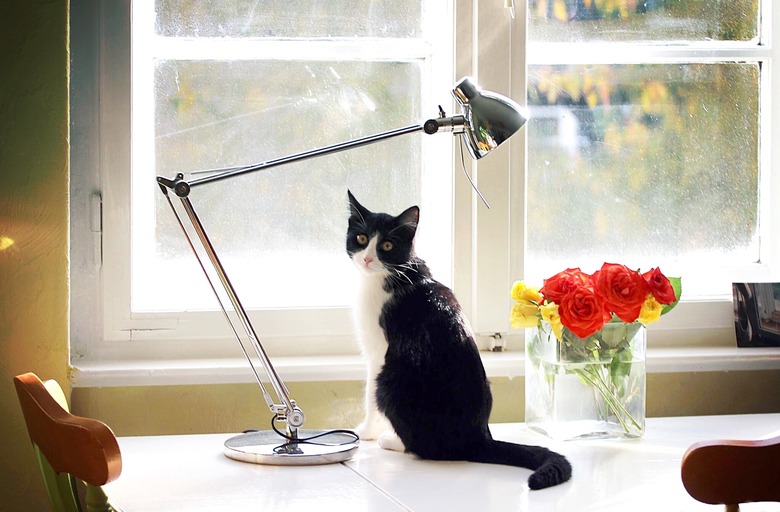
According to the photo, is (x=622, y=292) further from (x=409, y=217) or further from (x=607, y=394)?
(x=409, y=217)

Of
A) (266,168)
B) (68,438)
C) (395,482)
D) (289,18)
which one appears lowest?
(395,482)

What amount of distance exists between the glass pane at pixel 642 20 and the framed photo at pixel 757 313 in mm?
533

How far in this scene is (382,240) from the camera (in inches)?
59.7

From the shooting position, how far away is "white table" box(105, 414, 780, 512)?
119 centimetres

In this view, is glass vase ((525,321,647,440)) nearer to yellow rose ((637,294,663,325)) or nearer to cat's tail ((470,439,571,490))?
yellow rose ((637,294,663,325))

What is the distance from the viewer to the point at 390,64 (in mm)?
1866

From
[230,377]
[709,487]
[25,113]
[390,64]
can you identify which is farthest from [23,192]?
[709,487]

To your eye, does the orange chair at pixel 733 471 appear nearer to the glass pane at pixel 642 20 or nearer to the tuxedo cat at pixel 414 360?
the tuxedo cat at pixel 414 360

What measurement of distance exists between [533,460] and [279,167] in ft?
2.59

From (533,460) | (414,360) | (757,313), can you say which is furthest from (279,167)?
(757,313)

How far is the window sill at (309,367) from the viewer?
1.65 metres

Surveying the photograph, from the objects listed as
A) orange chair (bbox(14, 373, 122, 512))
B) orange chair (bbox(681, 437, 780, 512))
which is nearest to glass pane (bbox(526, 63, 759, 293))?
orange chair (bbox(681, 437, 780, 512))

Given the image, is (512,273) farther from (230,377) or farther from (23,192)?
(23,192)

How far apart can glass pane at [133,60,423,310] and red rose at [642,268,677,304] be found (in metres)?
0.55
